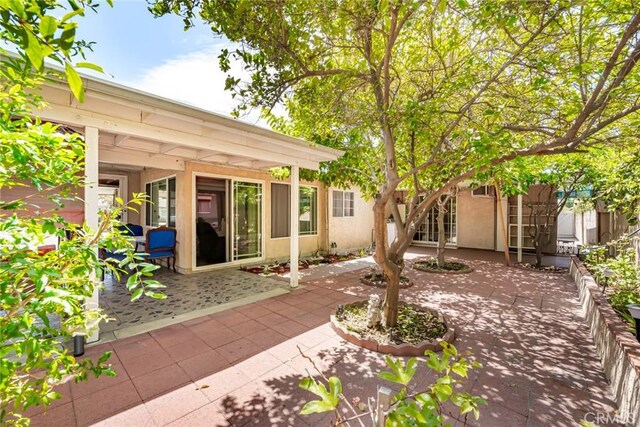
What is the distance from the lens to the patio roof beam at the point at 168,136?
311cm

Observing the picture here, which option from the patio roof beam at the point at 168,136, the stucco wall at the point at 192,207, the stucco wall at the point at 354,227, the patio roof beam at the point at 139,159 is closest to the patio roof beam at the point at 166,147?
the patio roof beam at the point at 139,159

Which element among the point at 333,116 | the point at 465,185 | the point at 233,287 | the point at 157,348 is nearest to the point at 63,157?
the point at 157,348

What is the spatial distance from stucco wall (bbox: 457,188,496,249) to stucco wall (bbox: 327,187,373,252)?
409cm

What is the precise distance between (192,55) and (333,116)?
8.16 ft

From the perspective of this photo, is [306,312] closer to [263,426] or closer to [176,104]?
[263,426]

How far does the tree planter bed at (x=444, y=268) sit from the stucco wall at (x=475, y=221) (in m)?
4.31

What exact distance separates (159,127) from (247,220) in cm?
450

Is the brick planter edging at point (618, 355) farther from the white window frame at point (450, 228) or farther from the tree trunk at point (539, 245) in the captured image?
the white window frame at point (450, 228)

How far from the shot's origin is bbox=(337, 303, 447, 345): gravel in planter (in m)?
3.49

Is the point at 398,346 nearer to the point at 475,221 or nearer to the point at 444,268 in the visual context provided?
the point at 444,268

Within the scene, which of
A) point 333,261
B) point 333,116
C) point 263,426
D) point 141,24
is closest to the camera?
point 263,426

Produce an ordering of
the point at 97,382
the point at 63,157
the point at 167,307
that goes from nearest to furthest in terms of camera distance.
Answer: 1. the point at 63,157
2. the point at 97,382
3. the point at 167,307

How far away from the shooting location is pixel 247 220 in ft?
26.5

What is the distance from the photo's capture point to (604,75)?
2383 mm
